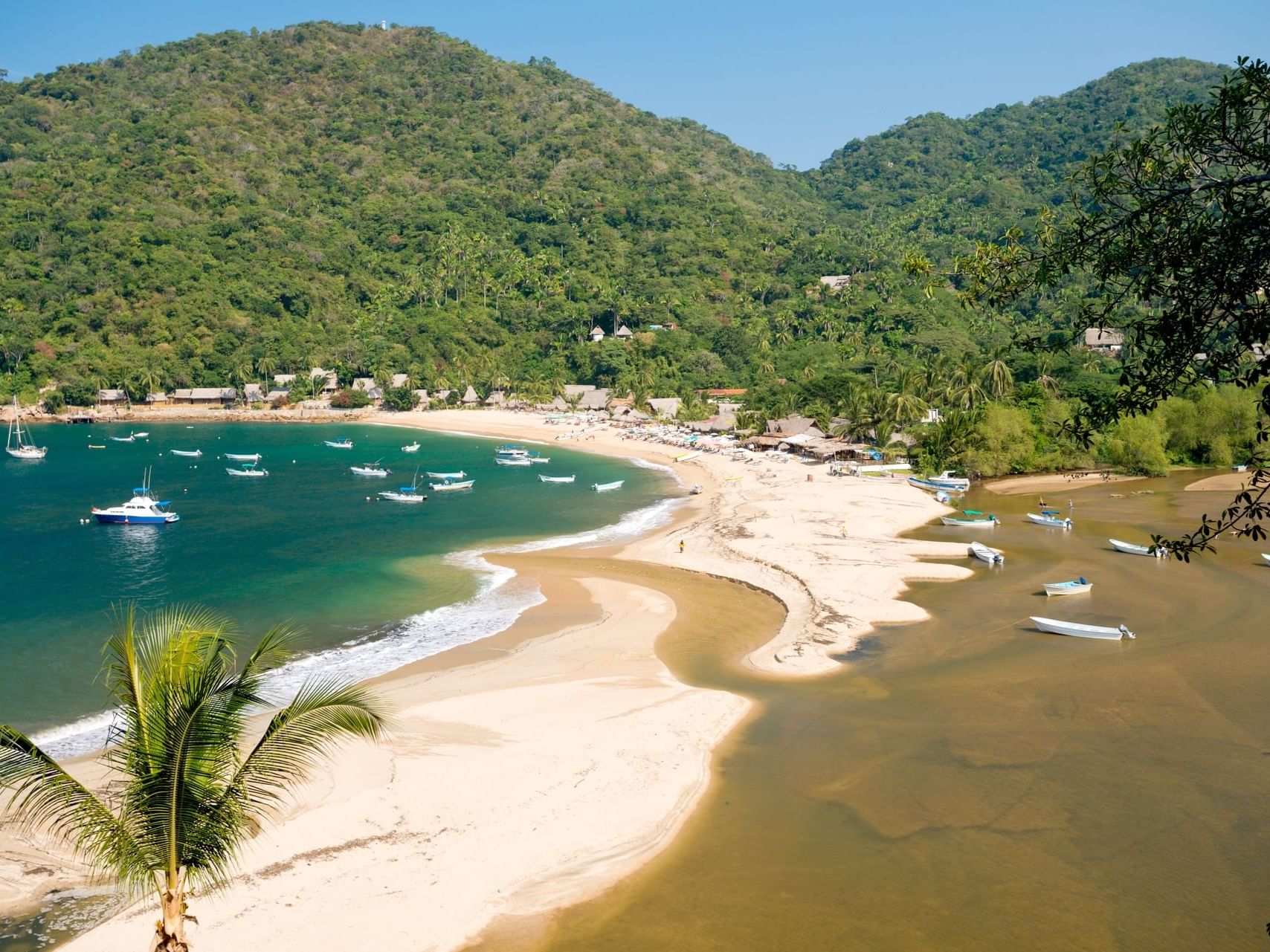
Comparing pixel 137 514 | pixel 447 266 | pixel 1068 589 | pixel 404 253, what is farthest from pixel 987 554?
pixel 404 253

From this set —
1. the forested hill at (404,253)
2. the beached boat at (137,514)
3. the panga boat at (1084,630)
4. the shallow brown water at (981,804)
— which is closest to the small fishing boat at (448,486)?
the beached boat at (137,514)

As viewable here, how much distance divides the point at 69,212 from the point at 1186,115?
16671cm

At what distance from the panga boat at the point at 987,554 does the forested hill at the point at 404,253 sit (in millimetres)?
49319

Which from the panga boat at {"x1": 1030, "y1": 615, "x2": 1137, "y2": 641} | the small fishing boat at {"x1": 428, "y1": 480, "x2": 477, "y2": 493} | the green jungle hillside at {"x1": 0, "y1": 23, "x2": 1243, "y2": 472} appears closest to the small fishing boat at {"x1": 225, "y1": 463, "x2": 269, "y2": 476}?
the small fishing boat at {"x1": 428, "y1": 480, "x2": 477, "y2": 493}

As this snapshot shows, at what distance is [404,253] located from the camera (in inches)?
6043

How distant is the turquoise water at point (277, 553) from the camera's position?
2670cm

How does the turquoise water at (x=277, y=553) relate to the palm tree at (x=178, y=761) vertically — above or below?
below

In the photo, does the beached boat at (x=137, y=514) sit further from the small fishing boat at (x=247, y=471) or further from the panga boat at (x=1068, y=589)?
the panga boat at (x=1068, y=589)

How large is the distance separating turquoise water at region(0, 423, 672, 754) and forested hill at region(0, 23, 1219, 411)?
4187cm

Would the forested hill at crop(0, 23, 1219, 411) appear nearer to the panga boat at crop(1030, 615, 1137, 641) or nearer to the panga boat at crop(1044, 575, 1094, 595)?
the panga boat at crop(1044, 575, 1094, 595)

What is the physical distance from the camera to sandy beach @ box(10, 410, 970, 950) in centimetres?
1373

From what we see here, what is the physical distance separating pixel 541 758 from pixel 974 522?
31263 millimetres

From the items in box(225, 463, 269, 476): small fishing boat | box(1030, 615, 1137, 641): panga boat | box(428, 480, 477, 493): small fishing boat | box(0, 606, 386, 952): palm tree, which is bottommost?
box(428, 480, 477, 493): small fishing boat

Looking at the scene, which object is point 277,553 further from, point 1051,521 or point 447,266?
point 447,266
